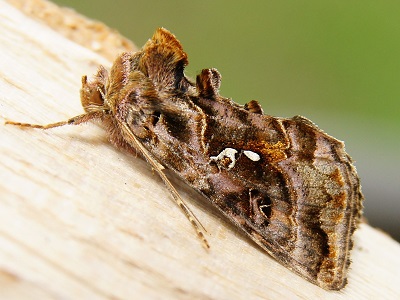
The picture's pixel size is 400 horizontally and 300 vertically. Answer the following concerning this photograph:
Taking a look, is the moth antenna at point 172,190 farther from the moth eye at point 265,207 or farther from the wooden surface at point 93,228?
the moth eye at point 265,207

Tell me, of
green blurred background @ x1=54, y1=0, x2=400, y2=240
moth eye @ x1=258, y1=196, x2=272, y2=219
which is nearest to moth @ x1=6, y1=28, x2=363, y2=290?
moth eye @ x1=258, y1=196, x2=272, y2=219

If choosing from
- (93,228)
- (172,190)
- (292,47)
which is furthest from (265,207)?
(292,47)

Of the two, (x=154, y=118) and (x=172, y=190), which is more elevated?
(x=154, y=118)

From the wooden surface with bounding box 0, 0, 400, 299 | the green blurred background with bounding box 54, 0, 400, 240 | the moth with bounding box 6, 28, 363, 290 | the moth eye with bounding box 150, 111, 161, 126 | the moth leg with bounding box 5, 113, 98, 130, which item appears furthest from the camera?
the green blurred background with bounding box 54, 0, 400, 240

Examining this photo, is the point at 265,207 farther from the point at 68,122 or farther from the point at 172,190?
the point at 68,122

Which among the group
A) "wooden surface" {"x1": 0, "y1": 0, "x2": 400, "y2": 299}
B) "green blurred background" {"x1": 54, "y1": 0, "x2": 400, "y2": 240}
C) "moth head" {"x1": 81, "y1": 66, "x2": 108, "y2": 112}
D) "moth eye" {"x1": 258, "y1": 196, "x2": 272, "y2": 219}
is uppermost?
"green blurred background" {"x1": 54, "y1": 0, "x2": 400, "y2": 240}

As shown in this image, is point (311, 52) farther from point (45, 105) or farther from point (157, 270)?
point (157, 270)

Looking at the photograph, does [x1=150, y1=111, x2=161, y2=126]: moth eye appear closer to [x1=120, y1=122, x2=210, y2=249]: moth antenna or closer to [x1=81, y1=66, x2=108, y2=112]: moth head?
[x1=120, y1=122, x2=210, y2=249]: moth antenna
